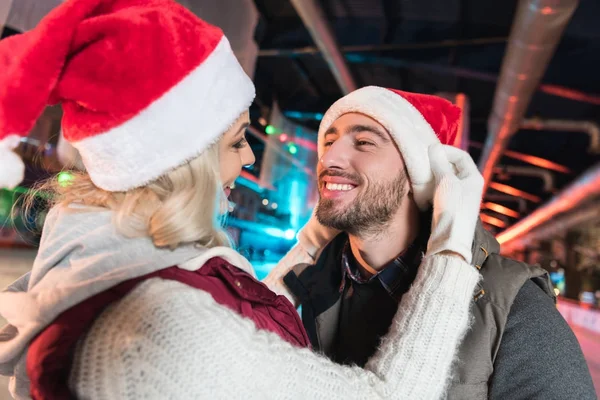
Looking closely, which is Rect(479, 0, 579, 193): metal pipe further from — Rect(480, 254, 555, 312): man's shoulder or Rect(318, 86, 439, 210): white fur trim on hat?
Rect(480, 254, 555, 312): man's shoulder

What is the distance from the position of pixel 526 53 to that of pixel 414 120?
88.4 inches

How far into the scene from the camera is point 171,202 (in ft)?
2.71

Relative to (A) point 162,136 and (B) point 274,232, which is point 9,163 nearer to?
(A) point 162,136

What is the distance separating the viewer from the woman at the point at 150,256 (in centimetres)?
65

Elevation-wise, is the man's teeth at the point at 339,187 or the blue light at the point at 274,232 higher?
the man's teeth at the point at 339,187

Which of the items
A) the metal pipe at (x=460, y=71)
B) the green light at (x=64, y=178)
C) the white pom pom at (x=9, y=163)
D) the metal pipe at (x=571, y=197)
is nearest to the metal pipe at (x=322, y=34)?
the metal pipe at (x=460, y=71)

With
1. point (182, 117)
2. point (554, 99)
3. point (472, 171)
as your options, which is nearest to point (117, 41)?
point (182, 117)

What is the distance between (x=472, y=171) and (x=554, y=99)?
6.03m

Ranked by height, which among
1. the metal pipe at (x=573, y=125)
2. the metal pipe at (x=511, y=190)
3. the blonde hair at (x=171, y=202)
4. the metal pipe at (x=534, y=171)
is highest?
the metal pipe at (x=573, y=125)

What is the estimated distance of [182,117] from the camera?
2.78 ft

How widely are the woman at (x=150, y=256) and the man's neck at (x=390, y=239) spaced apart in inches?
19.9

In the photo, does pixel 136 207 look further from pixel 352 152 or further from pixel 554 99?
pixel 554 99

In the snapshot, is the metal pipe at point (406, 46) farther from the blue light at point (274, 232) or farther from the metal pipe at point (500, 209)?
the metal pipe at point (500, 209)

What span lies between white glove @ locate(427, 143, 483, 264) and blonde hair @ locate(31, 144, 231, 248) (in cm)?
61
